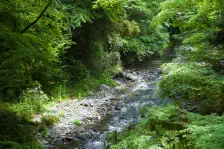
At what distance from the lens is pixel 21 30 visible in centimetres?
546

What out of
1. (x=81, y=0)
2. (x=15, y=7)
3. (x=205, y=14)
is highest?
(x=81, y=0)

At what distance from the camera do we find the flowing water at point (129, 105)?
7866 millimetres

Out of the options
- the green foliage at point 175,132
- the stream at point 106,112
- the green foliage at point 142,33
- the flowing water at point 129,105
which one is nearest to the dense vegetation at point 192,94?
the green foliage at point 175,132

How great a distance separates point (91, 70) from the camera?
13.7 metres

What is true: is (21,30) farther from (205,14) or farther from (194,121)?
(205,14)

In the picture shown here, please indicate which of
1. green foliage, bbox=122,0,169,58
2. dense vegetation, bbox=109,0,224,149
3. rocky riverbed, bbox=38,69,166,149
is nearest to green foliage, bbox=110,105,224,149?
dense vegetation, bbox=109,0,224,149

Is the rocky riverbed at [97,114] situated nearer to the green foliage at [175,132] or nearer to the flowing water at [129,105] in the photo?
the flowing water at [129,105]

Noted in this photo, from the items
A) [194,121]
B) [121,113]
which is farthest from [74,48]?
[194,121]

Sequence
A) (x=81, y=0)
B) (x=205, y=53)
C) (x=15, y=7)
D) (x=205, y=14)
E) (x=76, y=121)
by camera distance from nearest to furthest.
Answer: (x=15, y=7)
(x=205, y=53)
(x=205, y=14)
(x=76, y=121)
(x=81, y=0)

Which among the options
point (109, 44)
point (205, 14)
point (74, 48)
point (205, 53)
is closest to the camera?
point (205, 53)

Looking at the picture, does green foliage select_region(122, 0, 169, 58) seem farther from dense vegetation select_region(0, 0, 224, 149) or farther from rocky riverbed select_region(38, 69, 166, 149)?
rocky riverbed select_region(38, 69, 166, 149)

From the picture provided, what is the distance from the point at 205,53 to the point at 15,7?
511 centimetres

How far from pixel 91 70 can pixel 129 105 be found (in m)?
3.65

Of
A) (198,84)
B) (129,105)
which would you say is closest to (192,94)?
(198,84)
